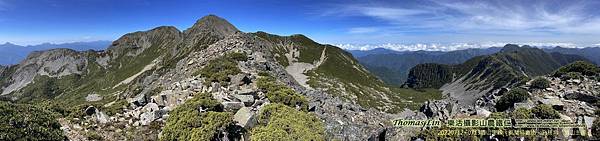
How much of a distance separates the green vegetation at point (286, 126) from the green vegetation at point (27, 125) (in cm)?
1068

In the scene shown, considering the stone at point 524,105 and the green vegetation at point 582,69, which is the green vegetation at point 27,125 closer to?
the stone at point 524,105

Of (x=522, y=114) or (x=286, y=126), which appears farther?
(x=286, y=126)

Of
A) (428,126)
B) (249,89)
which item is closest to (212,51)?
(249,89)

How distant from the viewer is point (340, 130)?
26.1m

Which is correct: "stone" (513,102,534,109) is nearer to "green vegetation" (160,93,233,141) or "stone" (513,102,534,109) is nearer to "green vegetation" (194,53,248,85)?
"green vegetation" (160,93,233,141)

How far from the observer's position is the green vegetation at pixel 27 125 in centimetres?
1983

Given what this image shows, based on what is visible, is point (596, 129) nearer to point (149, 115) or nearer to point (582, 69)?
point (582, 69)

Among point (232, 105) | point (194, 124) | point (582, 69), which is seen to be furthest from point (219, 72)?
point (582, 69)

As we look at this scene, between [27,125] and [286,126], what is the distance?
1362 cm

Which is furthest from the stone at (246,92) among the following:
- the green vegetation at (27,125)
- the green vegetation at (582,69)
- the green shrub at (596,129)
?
the green vegetation at (582,69)

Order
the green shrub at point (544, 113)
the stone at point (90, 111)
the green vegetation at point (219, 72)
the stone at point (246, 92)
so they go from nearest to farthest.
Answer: the green shrub at point (544, 113)
the stone at point (90, 111)
the stone at point (246, 92)
the green vegetation at point (219, 72)

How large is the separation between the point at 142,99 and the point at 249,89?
8.83 m

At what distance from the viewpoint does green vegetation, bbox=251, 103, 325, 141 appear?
2267 centimetres

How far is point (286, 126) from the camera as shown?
2380cm
